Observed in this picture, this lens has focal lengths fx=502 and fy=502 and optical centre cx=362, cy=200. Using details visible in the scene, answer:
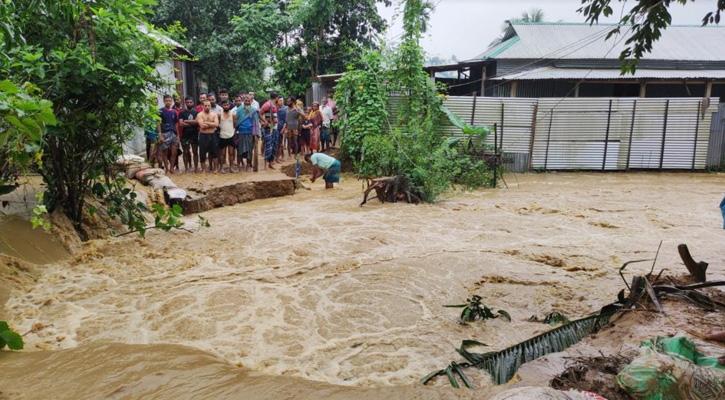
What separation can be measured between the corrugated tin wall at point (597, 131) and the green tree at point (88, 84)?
8.33 metres

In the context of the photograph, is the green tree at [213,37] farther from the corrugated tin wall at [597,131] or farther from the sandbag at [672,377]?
the sandbag at [672,377]

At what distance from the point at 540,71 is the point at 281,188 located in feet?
31.2

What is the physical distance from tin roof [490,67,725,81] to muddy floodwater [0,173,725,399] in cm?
657

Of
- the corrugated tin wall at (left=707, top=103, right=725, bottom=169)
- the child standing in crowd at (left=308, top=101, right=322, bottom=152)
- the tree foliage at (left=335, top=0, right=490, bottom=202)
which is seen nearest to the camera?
the tree foliage at (left=335, top=0, right=490, bottom=202)

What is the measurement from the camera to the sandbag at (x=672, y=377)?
7.28ft

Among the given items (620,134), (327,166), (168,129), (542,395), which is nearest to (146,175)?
(168,129)

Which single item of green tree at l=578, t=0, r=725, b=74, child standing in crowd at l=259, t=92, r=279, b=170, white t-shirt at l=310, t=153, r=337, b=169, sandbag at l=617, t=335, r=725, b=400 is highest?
green tree at l=578, t=0, r=725, b=74

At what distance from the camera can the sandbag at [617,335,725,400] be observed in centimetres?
222

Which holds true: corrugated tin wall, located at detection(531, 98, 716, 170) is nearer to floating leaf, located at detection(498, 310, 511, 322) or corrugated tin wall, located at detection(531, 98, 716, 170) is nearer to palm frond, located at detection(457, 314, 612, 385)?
floating leaf, located at detection(498, 310, 511, 322)

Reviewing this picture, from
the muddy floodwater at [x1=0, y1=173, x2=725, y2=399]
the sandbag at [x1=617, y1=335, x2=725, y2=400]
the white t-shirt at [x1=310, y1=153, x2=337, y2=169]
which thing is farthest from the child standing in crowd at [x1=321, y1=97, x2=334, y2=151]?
the sandbag at [x1=617, y1=335, x2=725, y2=400]

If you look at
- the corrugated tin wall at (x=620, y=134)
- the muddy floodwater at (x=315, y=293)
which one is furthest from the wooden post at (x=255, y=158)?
the corrugated tin wall at (x=620, y=134)

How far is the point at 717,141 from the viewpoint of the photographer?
46.2 feet

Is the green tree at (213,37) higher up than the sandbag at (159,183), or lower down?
higher up

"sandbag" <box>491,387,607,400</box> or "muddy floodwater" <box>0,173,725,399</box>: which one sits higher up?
"sandbag" <box>491,387,607,400</box>
